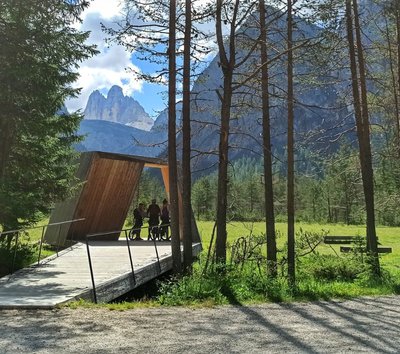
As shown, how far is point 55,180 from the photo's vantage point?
36.3 feet

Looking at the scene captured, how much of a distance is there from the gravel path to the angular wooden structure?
9822 millimetres

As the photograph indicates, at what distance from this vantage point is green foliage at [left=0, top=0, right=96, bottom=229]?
899cm

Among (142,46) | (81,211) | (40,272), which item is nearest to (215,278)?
(40,272)

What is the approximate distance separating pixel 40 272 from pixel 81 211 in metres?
6.87

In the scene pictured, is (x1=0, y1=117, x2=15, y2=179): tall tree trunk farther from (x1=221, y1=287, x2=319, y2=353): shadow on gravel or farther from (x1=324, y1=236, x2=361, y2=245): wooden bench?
(x1=324, y1=236, x2=361, y2=245): wooden bench

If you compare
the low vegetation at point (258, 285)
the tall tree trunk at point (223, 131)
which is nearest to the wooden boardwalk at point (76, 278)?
the low vegetation at point (258, 285)

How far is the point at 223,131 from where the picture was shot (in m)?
10.5

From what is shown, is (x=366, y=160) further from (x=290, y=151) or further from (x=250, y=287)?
(x=250, y=287)

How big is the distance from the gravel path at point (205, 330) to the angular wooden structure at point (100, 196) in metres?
9.82

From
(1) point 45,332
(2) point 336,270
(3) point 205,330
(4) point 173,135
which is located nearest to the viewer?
(1) point 45,332

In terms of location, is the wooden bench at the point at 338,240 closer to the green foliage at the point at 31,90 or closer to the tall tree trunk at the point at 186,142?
the tall tree trunk at the point at 186,142

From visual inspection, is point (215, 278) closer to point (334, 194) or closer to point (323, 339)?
point (323, 339)

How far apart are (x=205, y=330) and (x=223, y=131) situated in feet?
18.8

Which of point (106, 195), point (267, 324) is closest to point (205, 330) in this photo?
point (267, 324)
